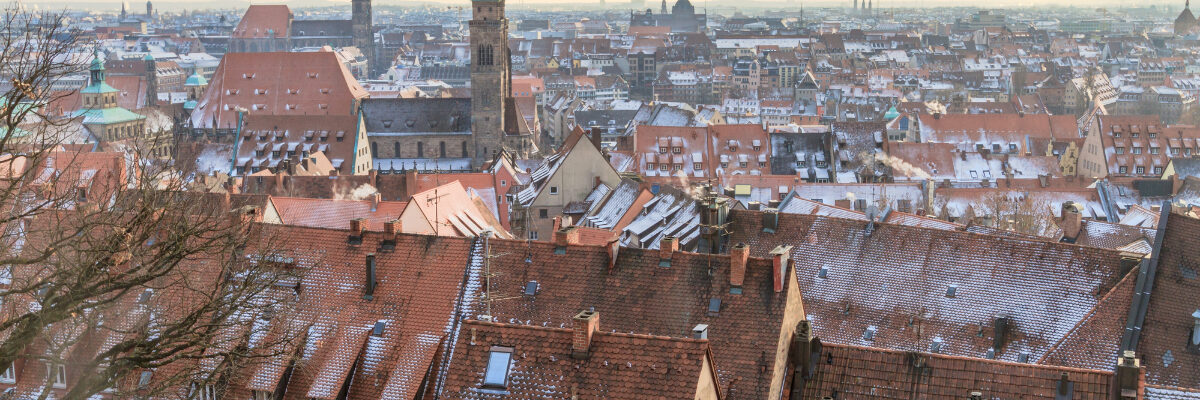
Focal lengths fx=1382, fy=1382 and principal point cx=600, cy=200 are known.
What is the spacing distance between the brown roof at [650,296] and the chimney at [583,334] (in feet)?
17.2

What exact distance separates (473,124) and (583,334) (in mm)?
90090

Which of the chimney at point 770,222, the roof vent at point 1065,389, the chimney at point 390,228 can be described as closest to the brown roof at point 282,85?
the chimney at point 770,222

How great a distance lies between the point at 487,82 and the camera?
116 metres

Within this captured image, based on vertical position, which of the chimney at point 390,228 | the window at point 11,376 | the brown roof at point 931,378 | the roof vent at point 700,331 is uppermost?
the chimney at point 390,228

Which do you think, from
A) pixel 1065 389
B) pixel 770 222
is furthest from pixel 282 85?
pixel 1065 389

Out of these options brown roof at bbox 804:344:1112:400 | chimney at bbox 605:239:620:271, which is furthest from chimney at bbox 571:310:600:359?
chimney at bbox 605:239:620:271

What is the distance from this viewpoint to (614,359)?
27609 millimetres

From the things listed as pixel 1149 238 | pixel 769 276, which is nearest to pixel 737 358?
pixel 769 276

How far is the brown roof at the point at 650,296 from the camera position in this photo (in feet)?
106

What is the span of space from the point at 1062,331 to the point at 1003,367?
27.1ft

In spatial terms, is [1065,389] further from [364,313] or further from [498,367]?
[364,313]

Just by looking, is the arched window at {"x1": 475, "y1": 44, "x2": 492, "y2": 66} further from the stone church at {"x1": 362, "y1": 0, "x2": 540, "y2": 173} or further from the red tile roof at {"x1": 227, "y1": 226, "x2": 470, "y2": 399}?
the red tile roof at {"x1": 227, "y1": 226, "x2": 470, "y2": 399}

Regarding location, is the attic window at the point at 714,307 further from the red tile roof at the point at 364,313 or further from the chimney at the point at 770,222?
the chimney at the point at 770,222

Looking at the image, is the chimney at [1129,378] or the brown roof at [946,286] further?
the brown roof at [946,286]
